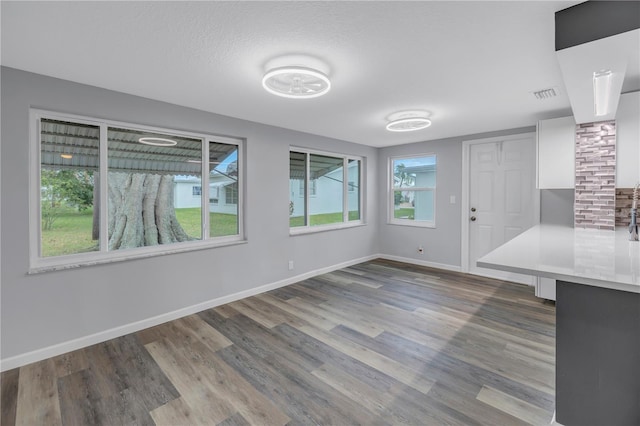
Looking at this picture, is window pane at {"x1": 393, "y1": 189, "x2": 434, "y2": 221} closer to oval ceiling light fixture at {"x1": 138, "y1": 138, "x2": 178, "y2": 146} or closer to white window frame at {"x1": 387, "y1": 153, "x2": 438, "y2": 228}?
white window frame at {"x1": 387, "y1": 153, "x2": 438, "y2": 228}

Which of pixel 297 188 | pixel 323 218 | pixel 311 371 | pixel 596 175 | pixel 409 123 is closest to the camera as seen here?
pixel 311 371

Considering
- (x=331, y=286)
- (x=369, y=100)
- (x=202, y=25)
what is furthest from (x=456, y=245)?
(x=202, y=25)

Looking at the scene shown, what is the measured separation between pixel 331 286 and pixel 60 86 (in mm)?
3685

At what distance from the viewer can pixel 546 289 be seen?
3510 mm

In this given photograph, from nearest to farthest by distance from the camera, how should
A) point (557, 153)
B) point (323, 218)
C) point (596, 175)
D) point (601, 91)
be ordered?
point (601, 91), point (596, 175), point (557, 153), point (323, 218)

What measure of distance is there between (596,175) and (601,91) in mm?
1243

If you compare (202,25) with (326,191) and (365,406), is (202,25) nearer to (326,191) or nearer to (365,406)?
(365,406)

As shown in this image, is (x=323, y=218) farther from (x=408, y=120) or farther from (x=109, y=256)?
(x=109, y=256)

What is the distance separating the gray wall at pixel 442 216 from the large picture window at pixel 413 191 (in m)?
0.14

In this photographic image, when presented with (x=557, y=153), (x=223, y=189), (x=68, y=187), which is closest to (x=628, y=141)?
(x=557, y=153)

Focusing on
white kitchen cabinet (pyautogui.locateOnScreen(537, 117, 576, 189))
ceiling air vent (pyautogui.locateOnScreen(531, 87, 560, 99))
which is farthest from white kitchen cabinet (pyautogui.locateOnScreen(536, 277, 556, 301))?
ceiling air vent (pyautogui.locateOnScreen(531, 87, 560, 99))

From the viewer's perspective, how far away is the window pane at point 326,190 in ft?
16.2

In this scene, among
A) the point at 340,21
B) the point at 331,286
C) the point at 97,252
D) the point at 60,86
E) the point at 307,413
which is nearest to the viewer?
the point at 340,21

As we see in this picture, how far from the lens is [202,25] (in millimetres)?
1715
